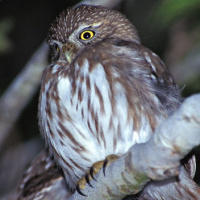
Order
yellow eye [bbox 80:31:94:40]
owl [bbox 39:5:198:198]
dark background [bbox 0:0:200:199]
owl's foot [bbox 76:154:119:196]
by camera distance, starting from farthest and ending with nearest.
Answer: dark background [bbox 0:0:200:199], yellow eye [bbox 80:31:94:40], owl [bbox 39:5:198:198], owl's foot [bbox 76:154:119:196]

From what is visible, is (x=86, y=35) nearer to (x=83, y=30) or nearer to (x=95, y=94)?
(x=83, y=30)

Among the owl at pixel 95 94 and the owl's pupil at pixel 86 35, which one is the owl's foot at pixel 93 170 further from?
the owl's pupil at pixel 86 35

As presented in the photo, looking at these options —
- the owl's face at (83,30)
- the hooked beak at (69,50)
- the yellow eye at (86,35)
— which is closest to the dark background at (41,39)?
the owl's face at (83,30)

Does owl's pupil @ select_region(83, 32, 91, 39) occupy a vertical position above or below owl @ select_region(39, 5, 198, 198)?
above

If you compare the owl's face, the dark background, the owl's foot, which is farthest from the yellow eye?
the owl's foot

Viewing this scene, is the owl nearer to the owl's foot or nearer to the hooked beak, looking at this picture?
the hooked beak

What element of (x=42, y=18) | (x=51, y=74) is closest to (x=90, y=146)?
(x=51, y=74)

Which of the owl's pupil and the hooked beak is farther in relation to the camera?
the owl's pupil

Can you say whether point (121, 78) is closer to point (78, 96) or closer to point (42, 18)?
point (78, 96)
